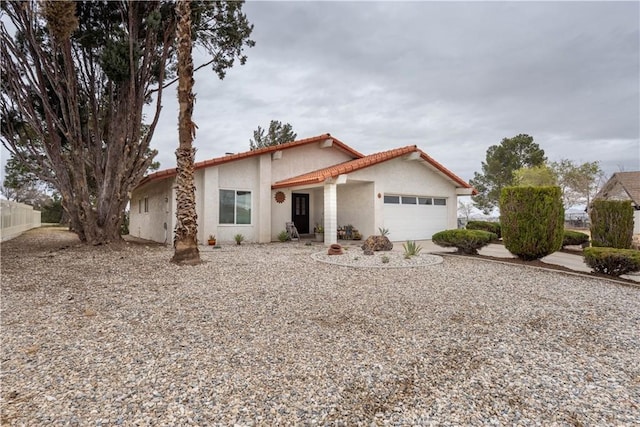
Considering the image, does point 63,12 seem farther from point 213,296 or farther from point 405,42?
point 405,42

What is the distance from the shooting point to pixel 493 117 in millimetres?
22875

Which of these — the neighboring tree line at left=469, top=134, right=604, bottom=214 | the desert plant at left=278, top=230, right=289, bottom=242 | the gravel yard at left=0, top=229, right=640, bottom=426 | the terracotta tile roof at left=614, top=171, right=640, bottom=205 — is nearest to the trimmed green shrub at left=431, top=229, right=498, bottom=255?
the gravel yard at left=0, top=229, right=640, bottom=426

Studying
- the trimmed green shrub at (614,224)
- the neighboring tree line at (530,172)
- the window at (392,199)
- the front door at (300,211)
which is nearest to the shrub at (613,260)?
the trimmed green shrub at (614,224)

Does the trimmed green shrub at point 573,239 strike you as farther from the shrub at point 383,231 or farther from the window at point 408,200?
the shrub at point 383,231

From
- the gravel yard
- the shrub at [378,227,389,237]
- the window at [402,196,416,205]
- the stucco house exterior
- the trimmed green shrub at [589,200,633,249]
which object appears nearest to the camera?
the gravel yard

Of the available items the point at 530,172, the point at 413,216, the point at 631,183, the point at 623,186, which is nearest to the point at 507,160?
the point at 530,172

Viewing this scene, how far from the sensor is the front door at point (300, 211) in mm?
17719

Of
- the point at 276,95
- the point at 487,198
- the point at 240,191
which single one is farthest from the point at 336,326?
the point at 487,198

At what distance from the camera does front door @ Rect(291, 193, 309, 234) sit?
58.1 ft

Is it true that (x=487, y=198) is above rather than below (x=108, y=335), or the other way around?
above

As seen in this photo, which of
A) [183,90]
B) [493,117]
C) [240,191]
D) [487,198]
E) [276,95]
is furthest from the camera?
[487,198]

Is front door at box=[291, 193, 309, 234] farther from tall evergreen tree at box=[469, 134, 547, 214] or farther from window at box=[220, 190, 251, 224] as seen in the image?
tall evergreen tree at box=[469, 134, 547, 214]

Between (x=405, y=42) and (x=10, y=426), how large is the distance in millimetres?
15666

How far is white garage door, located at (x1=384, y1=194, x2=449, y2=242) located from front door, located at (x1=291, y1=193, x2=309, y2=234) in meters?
4.68
